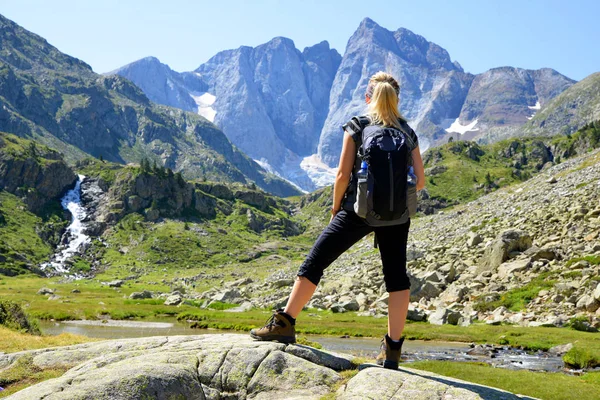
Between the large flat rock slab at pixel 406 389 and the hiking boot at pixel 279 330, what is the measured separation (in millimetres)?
1939

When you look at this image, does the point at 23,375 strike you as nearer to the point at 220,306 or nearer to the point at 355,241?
the point at 355,241

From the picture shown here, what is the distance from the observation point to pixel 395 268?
1078cm

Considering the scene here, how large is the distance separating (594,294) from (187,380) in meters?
33.8

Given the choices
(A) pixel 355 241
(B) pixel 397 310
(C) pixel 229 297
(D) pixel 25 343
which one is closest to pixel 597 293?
(B) pixel 397 310

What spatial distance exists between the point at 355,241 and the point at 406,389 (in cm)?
309

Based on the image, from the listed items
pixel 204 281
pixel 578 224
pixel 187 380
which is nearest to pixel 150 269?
pixel 204 281

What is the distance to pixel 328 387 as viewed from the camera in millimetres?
10289

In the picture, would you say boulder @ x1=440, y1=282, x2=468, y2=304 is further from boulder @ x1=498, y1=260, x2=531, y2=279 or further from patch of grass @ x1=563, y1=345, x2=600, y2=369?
patch of grass @ x1=563, y1=345, x2=600, y2=369

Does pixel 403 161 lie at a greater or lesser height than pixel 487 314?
greater

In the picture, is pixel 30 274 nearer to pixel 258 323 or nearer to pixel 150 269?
pixel 150 269

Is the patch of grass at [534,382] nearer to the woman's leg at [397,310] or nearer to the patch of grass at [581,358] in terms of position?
the patch of grass at [581,358]

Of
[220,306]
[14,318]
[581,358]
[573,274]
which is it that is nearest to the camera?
[581,358]

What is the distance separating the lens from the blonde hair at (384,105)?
10695mm

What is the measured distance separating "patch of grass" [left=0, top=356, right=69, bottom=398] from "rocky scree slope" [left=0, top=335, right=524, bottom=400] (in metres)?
0.16
